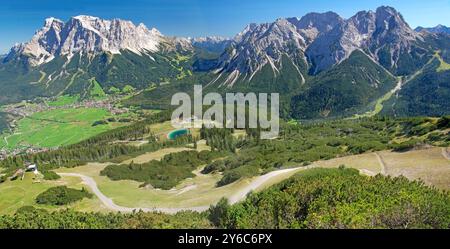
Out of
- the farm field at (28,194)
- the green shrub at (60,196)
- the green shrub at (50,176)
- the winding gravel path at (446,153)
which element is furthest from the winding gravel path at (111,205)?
the winding gravel path at (446,153)

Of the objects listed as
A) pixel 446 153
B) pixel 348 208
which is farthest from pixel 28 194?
pixel 446 153

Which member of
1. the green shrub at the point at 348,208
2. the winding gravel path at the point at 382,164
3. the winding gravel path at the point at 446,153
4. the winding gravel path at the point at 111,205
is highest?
the green shrub at the point at 348,208

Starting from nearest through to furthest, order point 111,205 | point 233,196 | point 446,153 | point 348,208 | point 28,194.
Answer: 1. point 348,208
2. point 446,153
3. point 233,196
4. point 111,205
5. point 28,194

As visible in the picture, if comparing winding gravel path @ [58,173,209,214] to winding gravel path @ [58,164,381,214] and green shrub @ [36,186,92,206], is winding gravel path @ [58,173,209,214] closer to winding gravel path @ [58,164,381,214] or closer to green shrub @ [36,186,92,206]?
winding gravel path @ [58,164,381,214]

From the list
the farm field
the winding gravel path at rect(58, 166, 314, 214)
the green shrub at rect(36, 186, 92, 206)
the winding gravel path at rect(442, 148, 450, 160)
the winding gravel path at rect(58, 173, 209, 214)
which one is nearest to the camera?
the winding gravel path at rect(442, 148, 450, 160)

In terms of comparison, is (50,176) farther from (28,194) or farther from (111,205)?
(111,205)

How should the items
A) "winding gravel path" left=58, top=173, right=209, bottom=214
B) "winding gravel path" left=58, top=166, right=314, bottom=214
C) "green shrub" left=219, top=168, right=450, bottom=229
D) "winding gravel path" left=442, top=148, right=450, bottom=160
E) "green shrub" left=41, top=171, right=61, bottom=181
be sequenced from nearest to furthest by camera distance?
"green shrub" left=219, top=168, right=450, bottom=229, "winding gravel path" left=442, top=148, right=450, bottom=160, "winding gravel path" left=58, top=166, right=314, bottom=214, "winding gravel path" left=58, top=173, right=209, bottom=214, "green shrub" left=41, top=171, right=61, bottom=181

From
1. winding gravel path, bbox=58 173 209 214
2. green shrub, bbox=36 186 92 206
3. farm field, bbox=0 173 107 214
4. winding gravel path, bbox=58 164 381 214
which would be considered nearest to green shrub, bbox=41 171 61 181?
farm field, bbox=0 173 107 214

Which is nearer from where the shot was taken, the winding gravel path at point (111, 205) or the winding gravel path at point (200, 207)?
the winding gravel path at point (200, 207)

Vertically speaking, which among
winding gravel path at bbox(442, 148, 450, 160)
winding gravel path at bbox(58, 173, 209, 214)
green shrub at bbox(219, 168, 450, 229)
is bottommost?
winding gravel path at bbox(58, 173, 209, 214)

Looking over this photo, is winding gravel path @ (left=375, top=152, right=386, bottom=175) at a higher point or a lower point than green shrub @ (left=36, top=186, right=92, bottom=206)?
higher

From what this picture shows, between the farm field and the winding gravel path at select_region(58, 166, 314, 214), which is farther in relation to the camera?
the farm field

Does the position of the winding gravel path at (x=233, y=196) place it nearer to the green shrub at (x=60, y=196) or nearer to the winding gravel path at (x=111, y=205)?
the winding gravel path at (x=111, y=205)
